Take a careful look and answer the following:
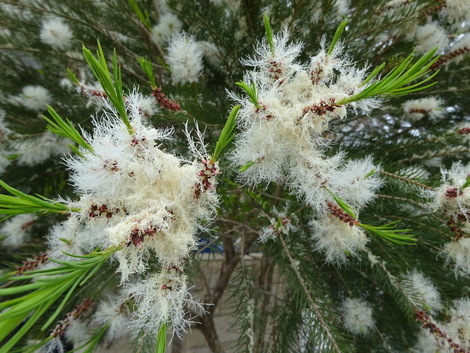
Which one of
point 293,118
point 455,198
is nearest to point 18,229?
point 293,118

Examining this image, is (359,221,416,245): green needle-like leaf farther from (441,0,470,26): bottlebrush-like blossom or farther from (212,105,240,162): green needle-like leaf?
(441,0,470,26): bottlebrush-like blossom

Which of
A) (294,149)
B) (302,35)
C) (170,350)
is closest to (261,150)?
(294,149)

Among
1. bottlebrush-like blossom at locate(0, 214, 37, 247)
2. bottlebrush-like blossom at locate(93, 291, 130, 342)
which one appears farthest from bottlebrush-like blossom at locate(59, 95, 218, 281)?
bottlebrush-like blossom at locate(0, 214, 37, 247)

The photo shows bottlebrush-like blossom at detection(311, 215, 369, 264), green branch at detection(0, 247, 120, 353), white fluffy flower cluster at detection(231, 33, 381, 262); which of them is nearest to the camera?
green branch at detection(0, 247, 120, 353)

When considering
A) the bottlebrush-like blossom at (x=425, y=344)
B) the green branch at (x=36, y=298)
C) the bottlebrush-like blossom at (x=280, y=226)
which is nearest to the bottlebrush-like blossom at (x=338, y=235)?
the bottlebrush-like blossom at (x=280, y=226)

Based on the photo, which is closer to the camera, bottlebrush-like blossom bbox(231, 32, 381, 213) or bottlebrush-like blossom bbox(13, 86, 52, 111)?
bottlebrush-like blossom bbox(231, 32, 381, 213)

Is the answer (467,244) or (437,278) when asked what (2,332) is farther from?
(437,278)

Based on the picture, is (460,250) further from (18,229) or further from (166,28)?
(18,229)
